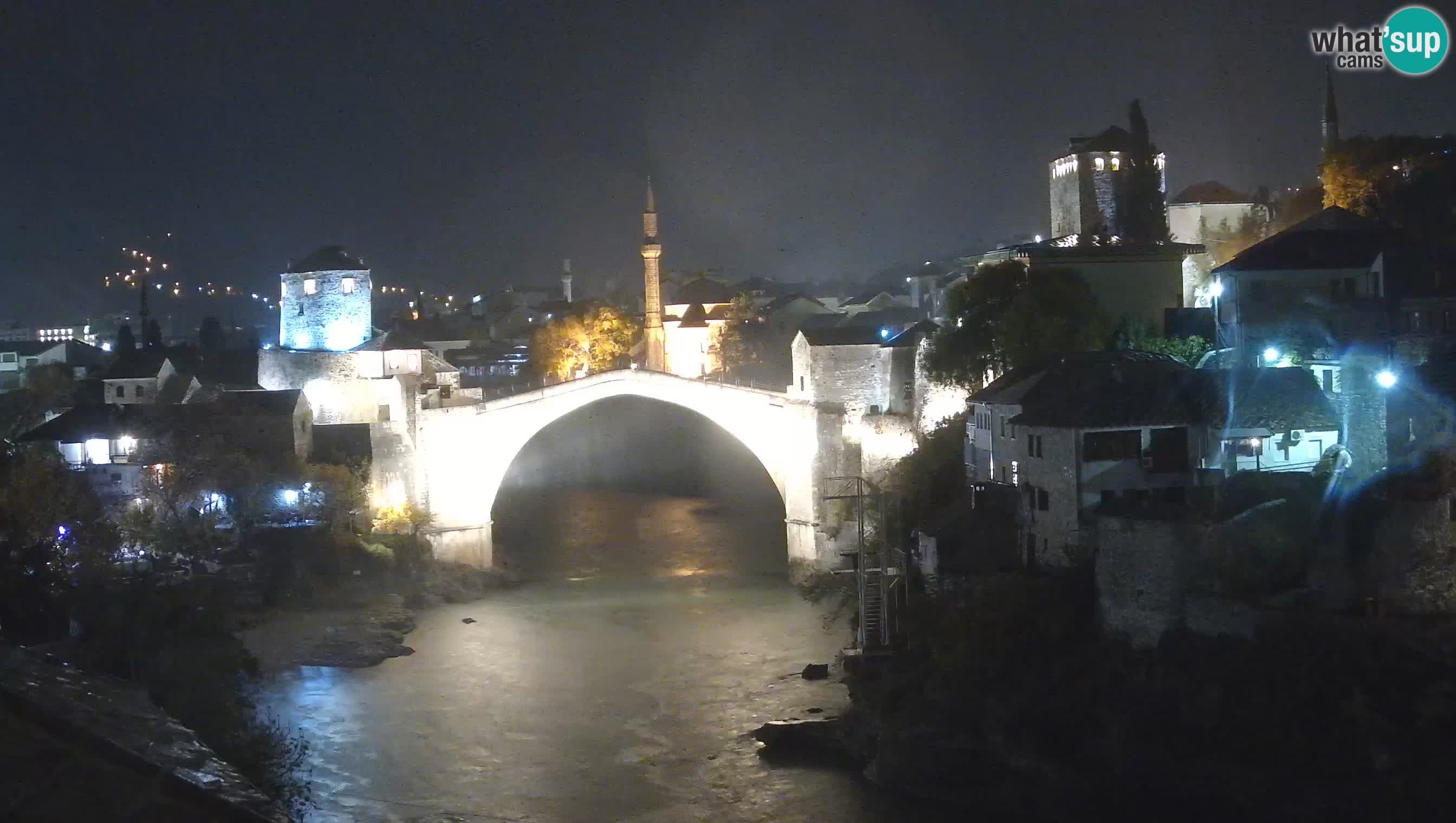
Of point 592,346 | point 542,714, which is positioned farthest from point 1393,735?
point 592,346

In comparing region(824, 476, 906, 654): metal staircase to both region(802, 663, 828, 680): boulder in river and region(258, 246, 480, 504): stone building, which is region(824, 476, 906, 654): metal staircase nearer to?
region(802, 663, 828, 680): boulder in river

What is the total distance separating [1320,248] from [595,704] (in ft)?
30.5

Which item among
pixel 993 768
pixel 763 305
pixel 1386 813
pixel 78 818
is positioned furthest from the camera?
pixel 763 305

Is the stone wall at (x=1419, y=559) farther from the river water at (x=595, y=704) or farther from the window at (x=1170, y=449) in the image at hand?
the river water at (x=595, y=704)

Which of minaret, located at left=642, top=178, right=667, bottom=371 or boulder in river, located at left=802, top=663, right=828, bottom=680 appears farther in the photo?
minaret, located at left=642, top=178, right=667, bottom=371

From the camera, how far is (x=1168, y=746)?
38.4 feet

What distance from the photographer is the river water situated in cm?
1284

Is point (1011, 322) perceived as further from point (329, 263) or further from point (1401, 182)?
point (329, 263)

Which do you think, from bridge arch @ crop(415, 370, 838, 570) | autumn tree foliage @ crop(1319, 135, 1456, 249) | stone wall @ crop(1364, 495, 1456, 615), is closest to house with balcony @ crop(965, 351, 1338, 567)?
stone wall @ crop(1364, 495, 1456, 615)

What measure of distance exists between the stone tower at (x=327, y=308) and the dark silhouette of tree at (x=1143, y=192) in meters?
12.1

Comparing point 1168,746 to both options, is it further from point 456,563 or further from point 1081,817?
point 456,563

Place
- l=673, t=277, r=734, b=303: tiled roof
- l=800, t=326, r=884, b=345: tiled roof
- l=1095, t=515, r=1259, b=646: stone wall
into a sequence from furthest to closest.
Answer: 1. l=673, t=277, r=734, b=303: tiled roof
2. l=800, t=326, r=884, b=345: tiled roof
3. l=1095, t=515, r=1259, b=646: stone wall

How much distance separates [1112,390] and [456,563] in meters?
11.3

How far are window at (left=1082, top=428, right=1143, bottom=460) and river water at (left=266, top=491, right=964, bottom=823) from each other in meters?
3.55
